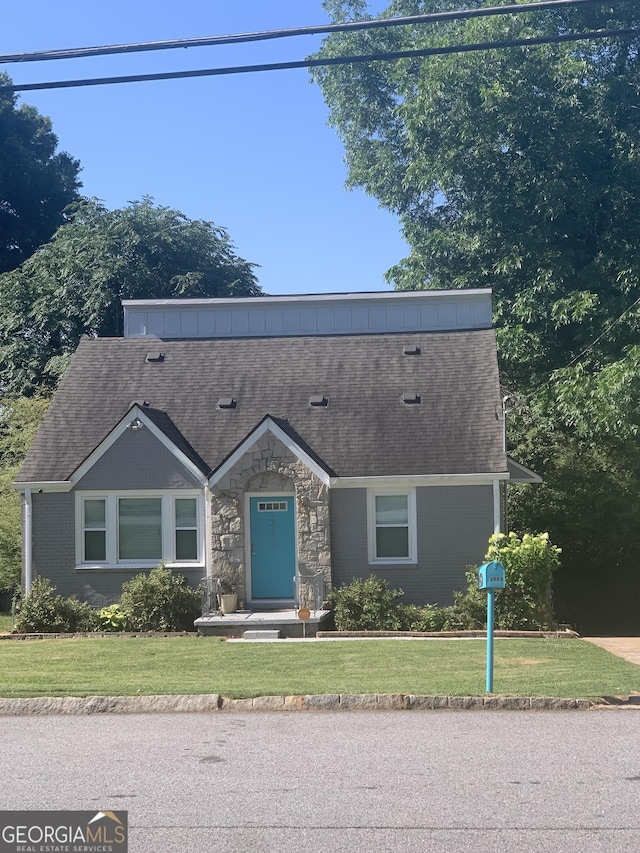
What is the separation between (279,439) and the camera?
66.8 feet

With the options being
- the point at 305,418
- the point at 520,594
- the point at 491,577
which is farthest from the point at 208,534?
the point at 491,577

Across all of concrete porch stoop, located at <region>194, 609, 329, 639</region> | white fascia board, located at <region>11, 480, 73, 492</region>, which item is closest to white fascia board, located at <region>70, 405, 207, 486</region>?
white fascia board, located at <region>11, 480, 73, 492</region>

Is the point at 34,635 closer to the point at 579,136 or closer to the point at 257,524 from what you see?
the point at 257,524

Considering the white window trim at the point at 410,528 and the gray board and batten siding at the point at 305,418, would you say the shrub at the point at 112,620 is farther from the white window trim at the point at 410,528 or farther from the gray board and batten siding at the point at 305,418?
the white window trim at the point at 410,528

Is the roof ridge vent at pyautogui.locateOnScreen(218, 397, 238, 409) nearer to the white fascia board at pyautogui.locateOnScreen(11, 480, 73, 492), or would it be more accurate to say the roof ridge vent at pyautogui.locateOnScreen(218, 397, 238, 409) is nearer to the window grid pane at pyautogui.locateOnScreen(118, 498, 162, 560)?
the window grid pane at pyautogui.locateOnScreen(118, 498, 162, 560)

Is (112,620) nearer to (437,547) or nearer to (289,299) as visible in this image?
(437,547)

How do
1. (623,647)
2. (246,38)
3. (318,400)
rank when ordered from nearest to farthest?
(246,38)
(623,647)
(318,400)

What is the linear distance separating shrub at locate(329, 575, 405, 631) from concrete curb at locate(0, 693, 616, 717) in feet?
25.9

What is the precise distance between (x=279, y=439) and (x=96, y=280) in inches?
752

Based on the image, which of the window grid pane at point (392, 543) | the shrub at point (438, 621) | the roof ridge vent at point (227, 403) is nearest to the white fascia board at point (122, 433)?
the roof ridge vent at point (227, 403)

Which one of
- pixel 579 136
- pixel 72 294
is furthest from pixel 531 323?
pixel 72 294

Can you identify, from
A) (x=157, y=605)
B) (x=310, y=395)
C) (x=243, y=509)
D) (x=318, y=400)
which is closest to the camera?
(x=157, y=605)

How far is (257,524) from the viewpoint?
2072 centimetres

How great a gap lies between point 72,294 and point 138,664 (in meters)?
25.6
